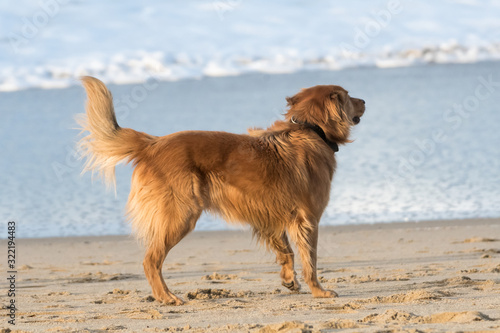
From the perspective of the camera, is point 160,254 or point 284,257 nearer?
point 160,254

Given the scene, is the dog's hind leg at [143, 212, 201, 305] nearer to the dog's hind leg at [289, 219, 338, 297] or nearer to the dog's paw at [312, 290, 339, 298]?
the dog's hind leg at [289, 219, 338, 297]

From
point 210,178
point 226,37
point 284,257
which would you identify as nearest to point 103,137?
point 210,178

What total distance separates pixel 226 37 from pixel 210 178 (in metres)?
46.9

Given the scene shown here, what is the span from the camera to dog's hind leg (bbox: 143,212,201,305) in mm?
5293

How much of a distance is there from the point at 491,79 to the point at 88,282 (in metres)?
27.9

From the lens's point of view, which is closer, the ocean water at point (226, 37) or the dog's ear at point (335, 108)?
the dog's ear at point (335, 108)

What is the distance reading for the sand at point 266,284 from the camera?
4.41m

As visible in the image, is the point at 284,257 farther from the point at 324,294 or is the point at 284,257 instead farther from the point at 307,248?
the point at 324,294

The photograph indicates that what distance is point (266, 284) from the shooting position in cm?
601

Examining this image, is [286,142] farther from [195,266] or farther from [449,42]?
[449,42]

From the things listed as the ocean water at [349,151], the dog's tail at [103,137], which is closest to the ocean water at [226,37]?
the ocean water at [349,151]

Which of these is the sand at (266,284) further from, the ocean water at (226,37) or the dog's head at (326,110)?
the ocean water at (226,37)

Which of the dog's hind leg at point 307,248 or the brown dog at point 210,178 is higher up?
the brown dog at point 210,178

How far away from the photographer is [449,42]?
164 feet
